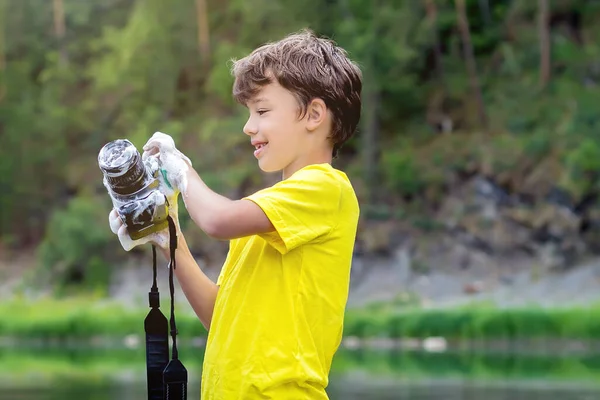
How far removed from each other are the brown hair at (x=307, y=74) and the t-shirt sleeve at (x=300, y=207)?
14cm

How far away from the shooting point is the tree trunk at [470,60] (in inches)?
1013

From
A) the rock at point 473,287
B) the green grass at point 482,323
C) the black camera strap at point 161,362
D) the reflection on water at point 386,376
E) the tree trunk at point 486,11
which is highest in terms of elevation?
the tree trunk at point 486,11

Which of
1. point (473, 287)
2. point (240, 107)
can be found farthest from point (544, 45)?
point (240, 107)

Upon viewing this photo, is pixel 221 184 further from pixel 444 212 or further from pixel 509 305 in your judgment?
pixel 509 305

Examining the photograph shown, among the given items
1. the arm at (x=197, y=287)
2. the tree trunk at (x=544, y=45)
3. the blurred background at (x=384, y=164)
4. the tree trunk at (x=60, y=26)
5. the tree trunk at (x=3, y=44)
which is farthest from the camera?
the tree trunk at (x=60, y=26)

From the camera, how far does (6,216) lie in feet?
99.7

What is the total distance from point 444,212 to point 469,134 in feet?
6.12

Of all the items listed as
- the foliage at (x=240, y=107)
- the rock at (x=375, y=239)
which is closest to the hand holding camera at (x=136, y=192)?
A: the foliage at (x=240, y=107)

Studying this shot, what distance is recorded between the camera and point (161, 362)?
2365 millimetres

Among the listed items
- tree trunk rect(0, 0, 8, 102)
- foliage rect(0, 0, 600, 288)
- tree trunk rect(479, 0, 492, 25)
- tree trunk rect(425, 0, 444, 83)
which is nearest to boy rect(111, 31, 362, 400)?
foliage rect(0, 0, 600, 288)

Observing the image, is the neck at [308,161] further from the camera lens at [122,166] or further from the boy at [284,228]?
the camera lens at [122,166]

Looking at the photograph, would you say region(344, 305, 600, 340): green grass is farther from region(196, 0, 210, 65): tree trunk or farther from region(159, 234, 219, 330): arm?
region(159, 234, 219, 330): arm

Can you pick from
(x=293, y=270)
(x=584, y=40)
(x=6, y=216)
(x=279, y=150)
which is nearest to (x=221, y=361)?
(x=293, y=270)

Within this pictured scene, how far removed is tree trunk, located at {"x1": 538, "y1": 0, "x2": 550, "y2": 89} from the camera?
81.0ft
